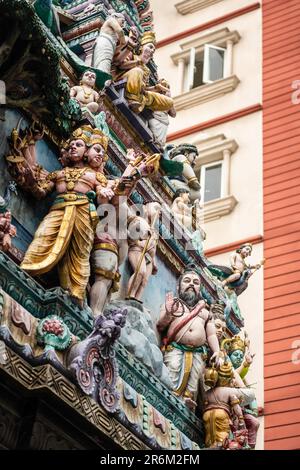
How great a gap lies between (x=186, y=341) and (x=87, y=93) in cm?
297

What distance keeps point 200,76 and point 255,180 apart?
420cm

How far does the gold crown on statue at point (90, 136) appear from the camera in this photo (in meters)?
8.82

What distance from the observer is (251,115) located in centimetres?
2038

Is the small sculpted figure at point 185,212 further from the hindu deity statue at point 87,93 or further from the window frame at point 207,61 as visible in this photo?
the window frame at point 207,61

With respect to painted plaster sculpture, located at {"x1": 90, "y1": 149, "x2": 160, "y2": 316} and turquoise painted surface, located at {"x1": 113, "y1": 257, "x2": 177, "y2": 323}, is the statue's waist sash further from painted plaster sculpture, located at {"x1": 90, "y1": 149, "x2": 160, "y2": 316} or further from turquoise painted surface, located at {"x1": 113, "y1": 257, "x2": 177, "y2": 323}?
turquoise painted surface, located at {"x1": 113, "y1": 257, "x2": 177, "y2": 323}

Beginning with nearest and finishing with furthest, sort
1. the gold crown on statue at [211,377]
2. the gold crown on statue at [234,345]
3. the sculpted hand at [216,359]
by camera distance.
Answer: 1. the gold crown on statue at [211,377]
2. the sculpted hand at [216,359]
3. the gold crown on statue at [234,345]

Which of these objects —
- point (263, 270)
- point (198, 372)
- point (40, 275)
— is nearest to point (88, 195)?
point (40, 275)

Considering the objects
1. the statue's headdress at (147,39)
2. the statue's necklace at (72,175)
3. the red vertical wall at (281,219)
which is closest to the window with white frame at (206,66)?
the red vertical wall at (281,219)

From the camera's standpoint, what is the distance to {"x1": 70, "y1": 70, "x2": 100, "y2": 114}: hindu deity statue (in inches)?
381

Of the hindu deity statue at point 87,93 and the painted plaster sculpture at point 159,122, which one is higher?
the painted plaster sculpture at point 159,122

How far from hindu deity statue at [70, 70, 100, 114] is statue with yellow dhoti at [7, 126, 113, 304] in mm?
774

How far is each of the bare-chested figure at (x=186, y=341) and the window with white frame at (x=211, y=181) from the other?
9.39m

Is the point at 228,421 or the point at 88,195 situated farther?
the point at 228,421
